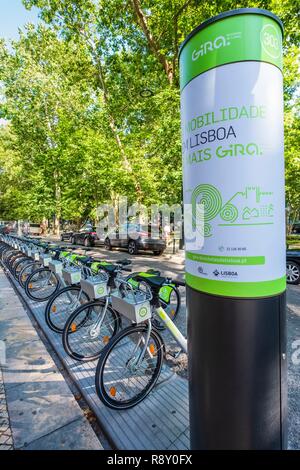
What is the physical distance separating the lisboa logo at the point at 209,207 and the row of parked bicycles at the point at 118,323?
133 centimetres

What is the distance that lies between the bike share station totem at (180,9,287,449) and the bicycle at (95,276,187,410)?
1150mm

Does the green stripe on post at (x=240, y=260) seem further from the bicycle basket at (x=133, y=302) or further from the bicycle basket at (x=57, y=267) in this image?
the bicycle basket at (x=57, y=267)

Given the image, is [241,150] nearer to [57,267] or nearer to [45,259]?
[57,267]

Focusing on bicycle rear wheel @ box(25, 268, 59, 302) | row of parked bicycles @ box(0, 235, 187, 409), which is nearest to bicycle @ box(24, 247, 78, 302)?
bicycle rear wheel @ box(25, 268, 59, 302)

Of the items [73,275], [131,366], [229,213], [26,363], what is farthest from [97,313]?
[229,213]

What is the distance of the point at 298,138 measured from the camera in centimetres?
1092

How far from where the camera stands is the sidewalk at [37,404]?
2201mm

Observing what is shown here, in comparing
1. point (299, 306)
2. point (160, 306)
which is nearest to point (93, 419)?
point (160, 306)

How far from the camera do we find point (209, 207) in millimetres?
1488

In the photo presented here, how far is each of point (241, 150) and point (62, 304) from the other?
3703 millimetres

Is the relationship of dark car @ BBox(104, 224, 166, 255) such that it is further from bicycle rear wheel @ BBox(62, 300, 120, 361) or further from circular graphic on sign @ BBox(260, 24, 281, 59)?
circular graphic on sign @ BBox(260, 24, 281, 59)

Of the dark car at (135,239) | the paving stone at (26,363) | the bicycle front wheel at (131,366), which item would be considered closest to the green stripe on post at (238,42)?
the bicycle front wheel at (131,366)

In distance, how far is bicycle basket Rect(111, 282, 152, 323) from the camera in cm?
257

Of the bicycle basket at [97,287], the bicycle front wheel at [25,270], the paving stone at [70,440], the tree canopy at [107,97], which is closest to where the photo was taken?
the paving stone at [70,440]
